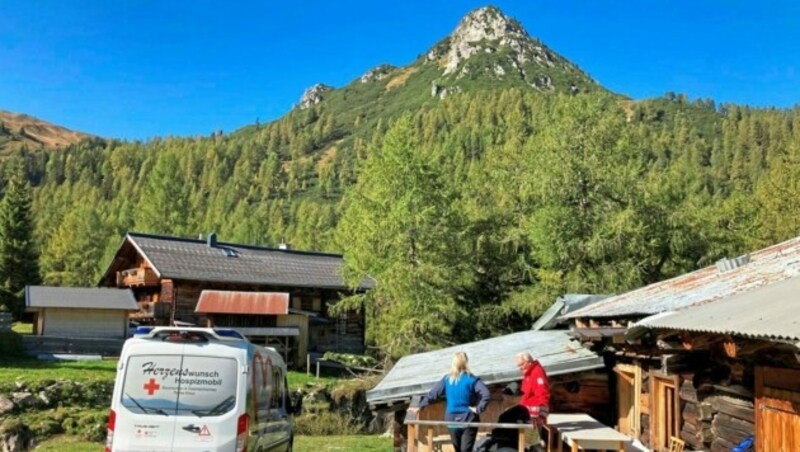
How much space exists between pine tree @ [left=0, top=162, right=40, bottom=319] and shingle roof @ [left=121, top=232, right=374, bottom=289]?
547 inches

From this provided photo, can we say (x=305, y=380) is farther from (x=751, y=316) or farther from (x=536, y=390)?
(x=751, y=316)

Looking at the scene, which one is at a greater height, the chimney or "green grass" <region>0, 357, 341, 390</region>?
the chimney

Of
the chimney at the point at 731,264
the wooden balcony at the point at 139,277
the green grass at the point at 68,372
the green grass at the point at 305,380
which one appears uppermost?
the chimney at the point at 731,264

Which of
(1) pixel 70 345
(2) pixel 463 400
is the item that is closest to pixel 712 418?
(2) pixel 463 400

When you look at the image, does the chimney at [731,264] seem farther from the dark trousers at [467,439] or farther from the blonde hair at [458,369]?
→ the dark trousers at [467,439]

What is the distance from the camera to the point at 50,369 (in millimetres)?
30891

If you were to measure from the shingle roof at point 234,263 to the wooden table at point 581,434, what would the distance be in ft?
97.1

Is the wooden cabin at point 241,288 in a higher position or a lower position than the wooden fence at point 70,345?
higher

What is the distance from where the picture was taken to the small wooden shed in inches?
1561

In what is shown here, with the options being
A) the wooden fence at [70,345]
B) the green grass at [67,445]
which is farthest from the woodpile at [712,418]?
the wooden fence at [70,345]

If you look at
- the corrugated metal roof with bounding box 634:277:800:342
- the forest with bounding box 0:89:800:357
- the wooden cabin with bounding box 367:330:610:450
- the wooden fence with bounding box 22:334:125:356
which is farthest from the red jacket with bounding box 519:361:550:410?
the wooden fence with bounding box 22:334:125:356

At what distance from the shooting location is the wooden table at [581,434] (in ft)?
28.6

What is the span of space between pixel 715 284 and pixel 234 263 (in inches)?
1439

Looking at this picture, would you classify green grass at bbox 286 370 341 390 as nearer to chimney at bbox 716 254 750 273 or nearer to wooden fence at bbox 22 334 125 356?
wooden fence at bbox 22 334 125 356
